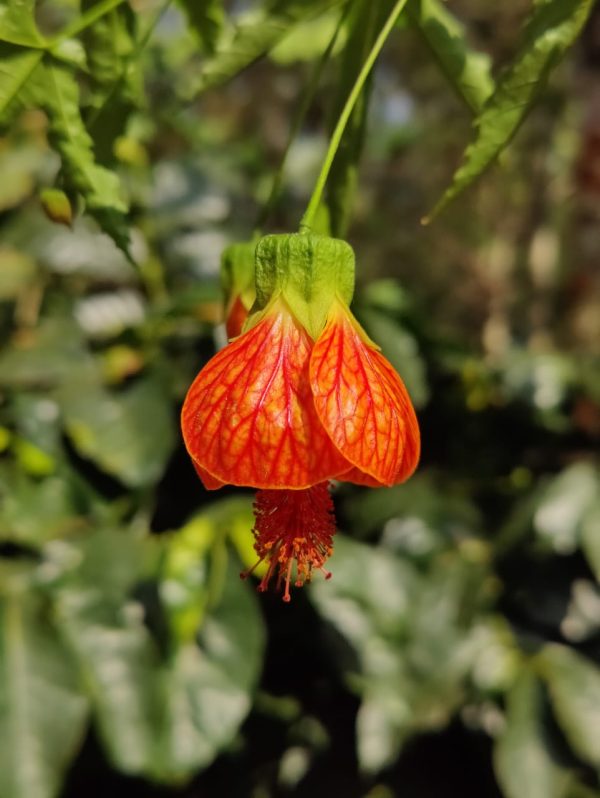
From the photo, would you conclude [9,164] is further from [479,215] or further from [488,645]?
[479,215]

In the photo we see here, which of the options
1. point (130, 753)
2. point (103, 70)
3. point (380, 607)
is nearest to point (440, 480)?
point (380, 607)

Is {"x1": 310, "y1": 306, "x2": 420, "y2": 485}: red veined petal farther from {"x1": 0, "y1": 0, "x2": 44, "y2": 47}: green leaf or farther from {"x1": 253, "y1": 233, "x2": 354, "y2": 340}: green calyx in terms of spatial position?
{"x1": 0, "y1": 0, "x2": 44, "y2": 47}: green leaf

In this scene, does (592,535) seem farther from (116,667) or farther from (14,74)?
(14,74)

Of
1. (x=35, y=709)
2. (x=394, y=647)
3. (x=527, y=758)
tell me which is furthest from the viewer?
(x=394, y=647)

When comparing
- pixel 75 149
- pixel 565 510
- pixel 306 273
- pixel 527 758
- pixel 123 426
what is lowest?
pixel 527 758

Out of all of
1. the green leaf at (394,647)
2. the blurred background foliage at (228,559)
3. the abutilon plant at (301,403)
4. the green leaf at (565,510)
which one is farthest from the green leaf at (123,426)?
the abutilon plant at (301,403)

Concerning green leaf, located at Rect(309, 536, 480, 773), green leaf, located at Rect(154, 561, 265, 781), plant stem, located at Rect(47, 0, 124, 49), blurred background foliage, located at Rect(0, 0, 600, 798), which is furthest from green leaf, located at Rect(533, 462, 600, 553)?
plant stem, located at Rect(47, 0, 124, 49)

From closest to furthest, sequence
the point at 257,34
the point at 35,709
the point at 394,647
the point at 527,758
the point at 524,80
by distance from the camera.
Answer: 1. the point at 524,80
2. the point at 257,34
3. the point at 35,709
4. the point at 527,758
5. the point at 394,647

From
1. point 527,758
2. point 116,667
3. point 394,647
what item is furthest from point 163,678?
point 527,758
